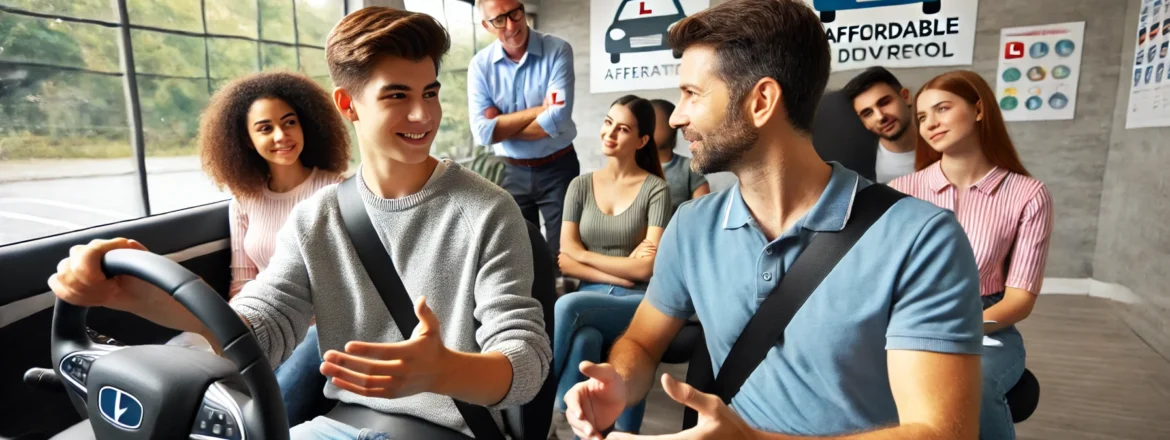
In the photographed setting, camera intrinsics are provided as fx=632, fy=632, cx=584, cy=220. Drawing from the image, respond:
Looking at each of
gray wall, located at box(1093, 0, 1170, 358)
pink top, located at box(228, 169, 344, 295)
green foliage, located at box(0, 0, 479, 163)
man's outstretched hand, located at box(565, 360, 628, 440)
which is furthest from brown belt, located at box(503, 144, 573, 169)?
gray wall, located at box(1093, 0, 1170, 358)

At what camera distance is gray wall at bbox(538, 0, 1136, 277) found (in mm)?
4445

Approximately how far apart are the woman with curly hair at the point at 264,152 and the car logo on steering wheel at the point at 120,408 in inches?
61.9

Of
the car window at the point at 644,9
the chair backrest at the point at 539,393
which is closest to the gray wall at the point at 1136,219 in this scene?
the car window at the point at 644,9

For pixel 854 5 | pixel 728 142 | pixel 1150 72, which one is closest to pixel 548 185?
pixel 728 142

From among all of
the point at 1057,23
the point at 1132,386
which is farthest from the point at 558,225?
the point at 1057,23

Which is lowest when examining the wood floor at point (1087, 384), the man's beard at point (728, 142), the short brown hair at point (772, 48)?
the wood floor at point (1087, 384)

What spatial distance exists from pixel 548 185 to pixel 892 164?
1648 mm

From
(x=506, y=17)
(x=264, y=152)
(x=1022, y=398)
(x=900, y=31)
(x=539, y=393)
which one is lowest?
(x=1022, y=398)

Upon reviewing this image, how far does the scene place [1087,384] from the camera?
10.3ft

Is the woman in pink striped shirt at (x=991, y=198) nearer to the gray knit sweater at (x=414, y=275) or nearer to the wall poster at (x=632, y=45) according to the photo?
the gray knit sweater at (x=414, y=275)

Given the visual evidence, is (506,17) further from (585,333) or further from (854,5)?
(854,5)

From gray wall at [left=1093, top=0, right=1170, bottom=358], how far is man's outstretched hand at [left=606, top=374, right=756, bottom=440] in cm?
393

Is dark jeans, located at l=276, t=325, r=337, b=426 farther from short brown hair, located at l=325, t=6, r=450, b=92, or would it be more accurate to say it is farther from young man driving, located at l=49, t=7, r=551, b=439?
short brown hair, located at l=325, t=6, r=450, b=92

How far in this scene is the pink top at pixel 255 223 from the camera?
87.7 inches
